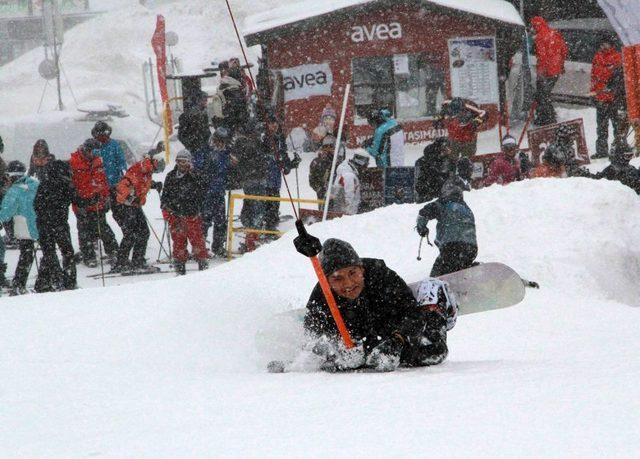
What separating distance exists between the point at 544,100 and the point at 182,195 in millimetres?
10110

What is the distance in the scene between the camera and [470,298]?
22.8 ft

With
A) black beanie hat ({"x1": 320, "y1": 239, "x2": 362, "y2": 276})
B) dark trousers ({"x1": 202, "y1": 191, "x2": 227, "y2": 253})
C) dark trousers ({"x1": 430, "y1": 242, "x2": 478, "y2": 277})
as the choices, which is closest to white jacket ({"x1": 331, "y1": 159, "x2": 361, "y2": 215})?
dark trousers ({"x1": 202, "y1": 191, "x2": 227, "y2": 253})

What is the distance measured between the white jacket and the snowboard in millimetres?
5698

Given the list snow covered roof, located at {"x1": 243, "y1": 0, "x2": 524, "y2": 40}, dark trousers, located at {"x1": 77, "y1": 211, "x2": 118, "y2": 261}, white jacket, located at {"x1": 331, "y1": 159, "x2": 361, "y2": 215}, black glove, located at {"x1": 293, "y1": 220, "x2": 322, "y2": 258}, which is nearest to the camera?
black glove, located at {"x1": 293, "y1": 220, "x2": 322, "y2": 258}

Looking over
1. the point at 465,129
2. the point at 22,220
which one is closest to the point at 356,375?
the point at 22,220

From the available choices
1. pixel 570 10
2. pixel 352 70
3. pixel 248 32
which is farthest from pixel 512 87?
pixel 248 32

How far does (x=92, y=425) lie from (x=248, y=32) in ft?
59.5

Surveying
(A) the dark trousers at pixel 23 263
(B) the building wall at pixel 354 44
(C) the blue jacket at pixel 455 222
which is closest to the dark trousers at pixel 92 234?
(A) the dark trousers at pixel 23 263

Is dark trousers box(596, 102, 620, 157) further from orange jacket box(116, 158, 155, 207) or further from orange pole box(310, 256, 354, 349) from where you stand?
orange pole box(310, 256, 354, 349)

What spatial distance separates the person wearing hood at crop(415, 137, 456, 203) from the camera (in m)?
12.7

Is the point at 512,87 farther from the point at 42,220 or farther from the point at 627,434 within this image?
the point at 627,434

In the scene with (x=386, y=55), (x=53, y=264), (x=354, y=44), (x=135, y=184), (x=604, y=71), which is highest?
(x=354, y=44)

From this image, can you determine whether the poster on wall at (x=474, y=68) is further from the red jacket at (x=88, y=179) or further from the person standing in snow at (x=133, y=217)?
the red jacket at (x=88, y=179)

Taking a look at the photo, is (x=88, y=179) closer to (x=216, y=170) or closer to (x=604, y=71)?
(x=216, y=170)
